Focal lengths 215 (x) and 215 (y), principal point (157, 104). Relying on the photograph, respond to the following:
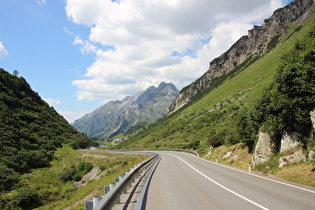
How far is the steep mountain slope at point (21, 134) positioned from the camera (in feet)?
157

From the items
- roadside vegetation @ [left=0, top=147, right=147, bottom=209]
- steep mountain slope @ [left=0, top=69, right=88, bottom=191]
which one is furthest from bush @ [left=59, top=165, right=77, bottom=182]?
steep mountain slope @ [left=0, top=69, right=88, bottom=191]

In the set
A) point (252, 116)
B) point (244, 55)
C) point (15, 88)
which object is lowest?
point (252, 116)

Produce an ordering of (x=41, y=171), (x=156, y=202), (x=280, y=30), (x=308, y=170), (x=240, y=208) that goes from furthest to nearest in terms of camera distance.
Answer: (x=280, y=30)
(x=41, y=171)
(x=308, y=170)
(x=156, y=202)
(x=240, y=208)

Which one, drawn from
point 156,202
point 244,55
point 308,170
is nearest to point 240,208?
point 156,202

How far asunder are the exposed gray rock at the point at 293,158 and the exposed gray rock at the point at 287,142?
815 millimetres

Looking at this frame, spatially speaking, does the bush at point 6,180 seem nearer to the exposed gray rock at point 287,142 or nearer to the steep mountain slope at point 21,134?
the steep mountain slope at point 21,134

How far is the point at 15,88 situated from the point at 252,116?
11507 cm

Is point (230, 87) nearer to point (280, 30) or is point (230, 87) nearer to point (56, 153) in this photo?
point (280, 30)

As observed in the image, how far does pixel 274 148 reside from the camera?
18094 mm

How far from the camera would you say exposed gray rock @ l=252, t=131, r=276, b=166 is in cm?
1809

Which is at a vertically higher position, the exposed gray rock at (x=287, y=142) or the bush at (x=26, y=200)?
the exposed gray rock at (x=287, y=142)

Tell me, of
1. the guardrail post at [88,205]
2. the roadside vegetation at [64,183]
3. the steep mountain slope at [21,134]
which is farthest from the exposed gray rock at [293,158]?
the steep mountain slope at [21,134]

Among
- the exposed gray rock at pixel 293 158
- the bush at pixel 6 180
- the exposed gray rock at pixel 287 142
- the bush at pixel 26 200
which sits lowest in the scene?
the bush at pixel 26 200

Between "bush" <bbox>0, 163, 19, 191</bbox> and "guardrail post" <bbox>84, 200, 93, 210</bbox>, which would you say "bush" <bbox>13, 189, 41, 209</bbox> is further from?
"guardrail post" <bbox>84, 200, 93, 210</bbox>
